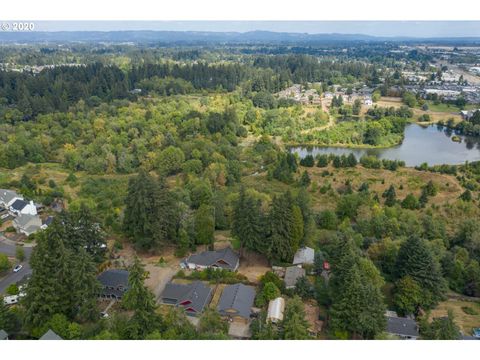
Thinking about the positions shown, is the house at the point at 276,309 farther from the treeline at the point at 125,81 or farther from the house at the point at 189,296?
the treeline at the point at 125,81

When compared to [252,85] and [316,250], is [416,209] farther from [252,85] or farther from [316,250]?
[252,85]

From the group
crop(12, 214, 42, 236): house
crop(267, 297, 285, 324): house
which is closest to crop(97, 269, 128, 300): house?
crop(267, 297, 285, 324): house

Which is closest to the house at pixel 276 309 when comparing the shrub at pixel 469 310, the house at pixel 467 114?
the shrub at pixel 469 310

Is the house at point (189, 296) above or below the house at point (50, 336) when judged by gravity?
below

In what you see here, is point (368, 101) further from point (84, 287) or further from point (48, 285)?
point (48, 285)

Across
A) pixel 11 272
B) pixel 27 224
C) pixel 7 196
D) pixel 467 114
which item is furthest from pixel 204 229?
pixel 467 114

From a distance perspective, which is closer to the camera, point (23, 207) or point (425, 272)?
point (425, 272)
